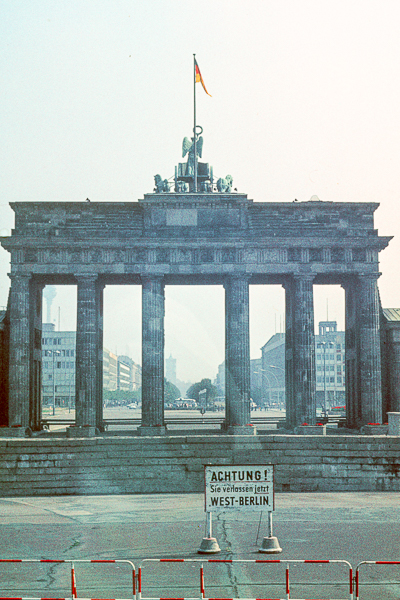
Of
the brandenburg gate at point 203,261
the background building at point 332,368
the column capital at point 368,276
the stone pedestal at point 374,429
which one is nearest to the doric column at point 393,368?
the brandenburg gate at point 203,261

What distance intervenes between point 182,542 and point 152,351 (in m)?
30.6

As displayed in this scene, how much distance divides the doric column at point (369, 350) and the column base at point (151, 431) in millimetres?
14980

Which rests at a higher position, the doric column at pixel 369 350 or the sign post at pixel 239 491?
the doric column at pixel 369 350

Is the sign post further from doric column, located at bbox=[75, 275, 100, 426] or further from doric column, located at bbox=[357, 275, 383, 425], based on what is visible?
doric column, located at bbox=[357, 275, 383, 425]

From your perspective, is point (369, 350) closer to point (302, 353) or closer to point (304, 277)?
point (302, 353)

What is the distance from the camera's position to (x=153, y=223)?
55.8 meters

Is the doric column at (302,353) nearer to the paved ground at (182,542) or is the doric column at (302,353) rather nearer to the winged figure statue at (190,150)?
the winged figure statue at (190,150)

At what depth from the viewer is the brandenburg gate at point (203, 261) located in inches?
2149

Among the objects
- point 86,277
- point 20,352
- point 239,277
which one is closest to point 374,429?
point 239,277

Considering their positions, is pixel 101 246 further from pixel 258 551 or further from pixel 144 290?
pixel 258 551

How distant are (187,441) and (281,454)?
5.02m

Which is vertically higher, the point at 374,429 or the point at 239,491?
the point at 239,491

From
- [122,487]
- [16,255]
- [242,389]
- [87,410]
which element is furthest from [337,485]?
[16,255]

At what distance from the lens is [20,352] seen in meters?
54.3
